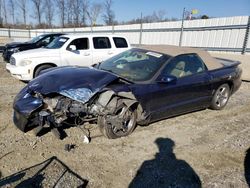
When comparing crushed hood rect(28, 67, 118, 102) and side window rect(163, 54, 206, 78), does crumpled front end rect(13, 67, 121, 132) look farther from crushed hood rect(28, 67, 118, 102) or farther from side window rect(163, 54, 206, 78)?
side window rect(163, 54, 206, 78)

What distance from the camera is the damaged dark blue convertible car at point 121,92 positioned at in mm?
3762

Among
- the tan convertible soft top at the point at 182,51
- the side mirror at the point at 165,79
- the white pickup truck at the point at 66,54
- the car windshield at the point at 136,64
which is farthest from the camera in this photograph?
the white pickup truck at the point at 66,54

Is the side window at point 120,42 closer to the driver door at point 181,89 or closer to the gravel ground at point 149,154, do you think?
the driver door at point 181,89

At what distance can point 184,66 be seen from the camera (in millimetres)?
4938

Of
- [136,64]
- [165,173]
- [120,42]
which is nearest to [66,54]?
[120,42]

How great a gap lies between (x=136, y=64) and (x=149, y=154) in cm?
201

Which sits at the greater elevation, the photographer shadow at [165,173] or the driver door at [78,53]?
the driver door at [78,53]

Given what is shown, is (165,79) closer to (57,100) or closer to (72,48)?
(57,100)

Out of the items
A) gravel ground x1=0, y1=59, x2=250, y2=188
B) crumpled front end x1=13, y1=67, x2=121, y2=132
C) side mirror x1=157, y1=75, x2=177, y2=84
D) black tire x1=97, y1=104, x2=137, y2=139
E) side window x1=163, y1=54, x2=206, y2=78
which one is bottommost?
gravel ground x1=0, y1=59, x2=250, y2=188

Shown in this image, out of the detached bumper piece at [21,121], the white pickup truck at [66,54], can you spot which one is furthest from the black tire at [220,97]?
the white pickup truck at [66,54]

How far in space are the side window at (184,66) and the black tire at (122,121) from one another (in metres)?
1.12

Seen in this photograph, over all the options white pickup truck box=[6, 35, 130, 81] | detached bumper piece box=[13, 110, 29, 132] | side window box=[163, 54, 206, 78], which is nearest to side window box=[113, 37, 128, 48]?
white pickup truck box=[6, 35, 130, 81]

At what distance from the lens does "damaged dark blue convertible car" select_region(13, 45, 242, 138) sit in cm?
376

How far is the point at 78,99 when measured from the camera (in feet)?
11.8
